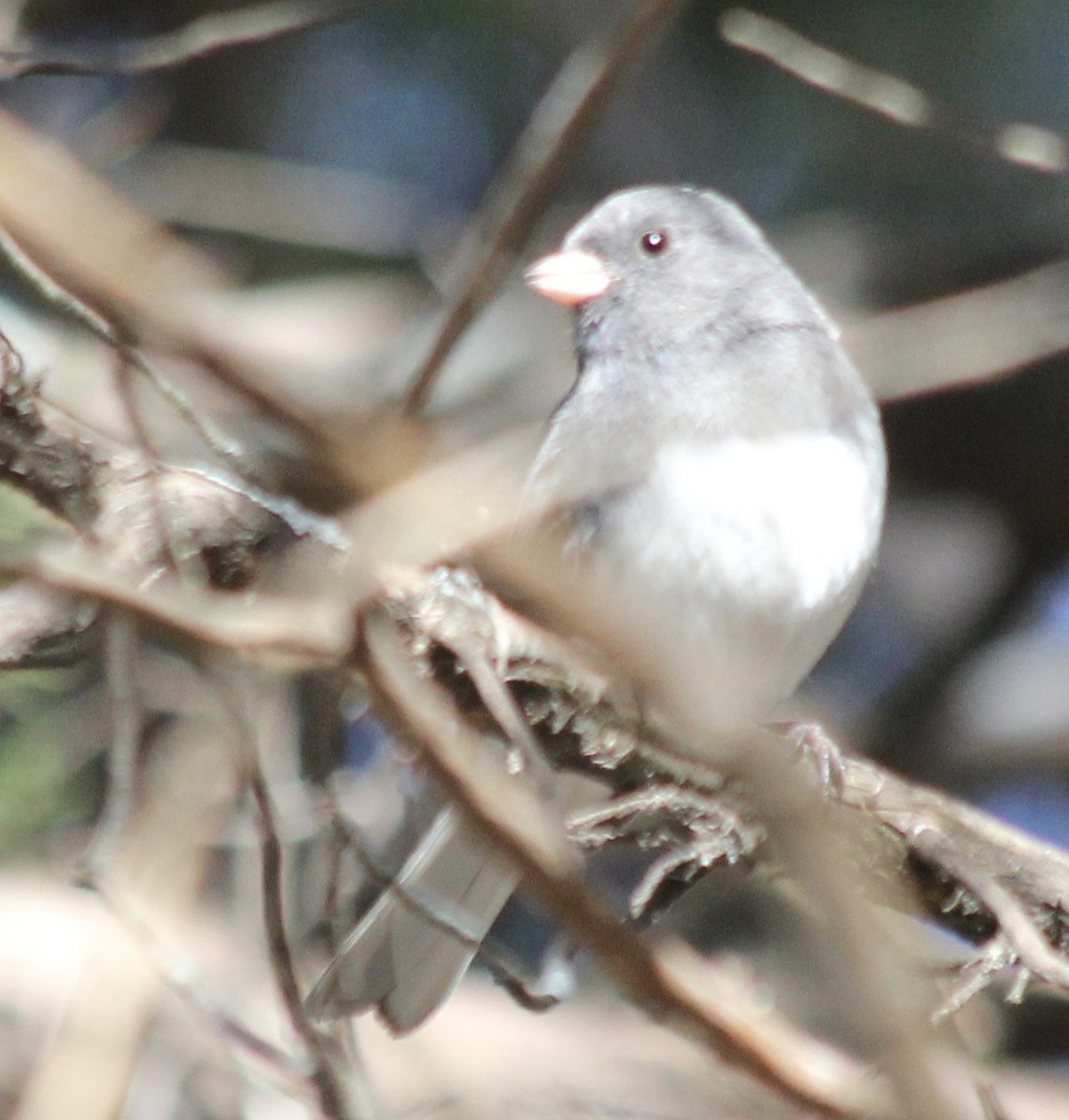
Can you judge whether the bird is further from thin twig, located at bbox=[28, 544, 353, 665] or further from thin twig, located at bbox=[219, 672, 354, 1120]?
thin twig, located at bbox=[28, 544, 353, 665]

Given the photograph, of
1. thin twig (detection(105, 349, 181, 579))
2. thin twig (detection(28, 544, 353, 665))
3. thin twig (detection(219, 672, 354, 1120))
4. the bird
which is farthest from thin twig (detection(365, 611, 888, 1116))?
the bird

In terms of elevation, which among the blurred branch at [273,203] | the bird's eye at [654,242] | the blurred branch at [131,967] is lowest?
the blurred branch at [131,967]

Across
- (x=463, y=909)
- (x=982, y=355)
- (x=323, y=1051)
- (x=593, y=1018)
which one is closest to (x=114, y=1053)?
(x=463, y=909)

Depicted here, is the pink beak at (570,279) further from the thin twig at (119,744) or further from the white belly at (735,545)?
the thin twig at (119,744)

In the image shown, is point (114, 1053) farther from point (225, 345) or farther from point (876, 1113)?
point (225, 345)

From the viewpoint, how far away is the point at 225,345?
1.89 ft

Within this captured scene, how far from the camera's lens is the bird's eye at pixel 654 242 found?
2775mm

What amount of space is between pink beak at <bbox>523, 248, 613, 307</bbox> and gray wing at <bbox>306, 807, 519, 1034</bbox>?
2.90 feet

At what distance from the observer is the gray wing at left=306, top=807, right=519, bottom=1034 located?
7.09 ft

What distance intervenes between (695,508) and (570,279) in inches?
26.7

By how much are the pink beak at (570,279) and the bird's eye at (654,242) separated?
83mm

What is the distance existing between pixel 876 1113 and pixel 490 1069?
195cm

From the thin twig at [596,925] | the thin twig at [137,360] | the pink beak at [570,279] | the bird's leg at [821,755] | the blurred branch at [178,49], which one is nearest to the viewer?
the thin twig at [596,925]

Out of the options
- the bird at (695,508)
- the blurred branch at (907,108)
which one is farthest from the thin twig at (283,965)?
the blurred branch at (907,108)
